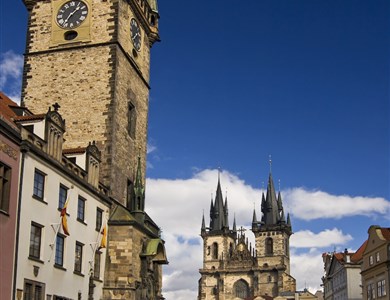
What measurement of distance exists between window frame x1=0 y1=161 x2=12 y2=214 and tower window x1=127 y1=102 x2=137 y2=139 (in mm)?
13443

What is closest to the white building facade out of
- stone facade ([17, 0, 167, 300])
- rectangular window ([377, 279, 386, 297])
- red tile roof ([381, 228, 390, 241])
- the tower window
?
stone facade ([17, 0, 167, 300])

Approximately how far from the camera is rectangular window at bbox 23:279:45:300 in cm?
2269

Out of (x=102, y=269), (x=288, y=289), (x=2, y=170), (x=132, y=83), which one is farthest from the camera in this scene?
(x=288, y=289)

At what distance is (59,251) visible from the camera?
1006 inches

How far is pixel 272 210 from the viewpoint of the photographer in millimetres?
135250

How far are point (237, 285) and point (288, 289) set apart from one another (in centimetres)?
1151

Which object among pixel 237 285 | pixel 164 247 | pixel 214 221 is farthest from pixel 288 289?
pixel 164 247

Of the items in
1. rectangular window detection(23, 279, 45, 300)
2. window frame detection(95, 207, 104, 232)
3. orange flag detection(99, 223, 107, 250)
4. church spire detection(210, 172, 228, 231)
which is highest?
church spire detection(210, 172, 228, 231)

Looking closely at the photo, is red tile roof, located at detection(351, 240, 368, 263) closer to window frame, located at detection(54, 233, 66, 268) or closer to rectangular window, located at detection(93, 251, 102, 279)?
rectangular window, located at detection(93, 251, 102, 279)

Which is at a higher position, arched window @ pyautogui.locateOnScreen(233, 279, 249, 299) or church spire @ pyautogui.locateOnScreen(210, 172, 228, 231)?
church spire @ pyautogui.locateOnScreen(210, 172, 228, 231)

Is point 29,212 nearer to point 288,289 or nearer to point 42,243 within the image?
point 42,243

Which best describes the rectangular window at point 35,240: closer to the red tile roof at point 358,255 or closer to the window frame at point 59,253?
the window frame at point 59,253

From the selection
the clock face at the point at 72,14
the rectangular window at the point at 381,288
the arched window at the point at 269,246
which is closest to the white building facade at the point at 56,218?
the clock face at the point at 72,14

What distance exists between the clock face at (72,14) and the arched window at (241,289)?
10038 centimetres
